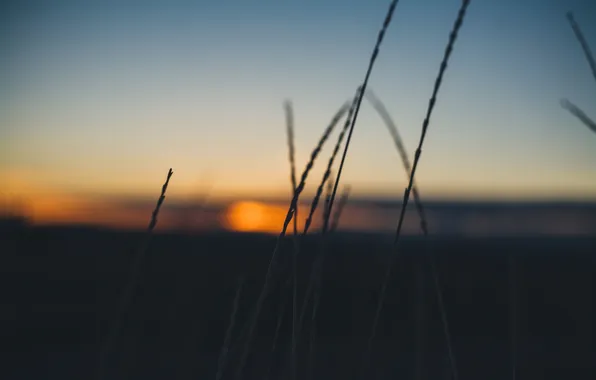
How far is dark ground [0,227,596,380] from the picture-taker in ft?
14.8

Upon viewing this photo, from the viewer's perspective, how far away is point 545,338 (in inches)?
224

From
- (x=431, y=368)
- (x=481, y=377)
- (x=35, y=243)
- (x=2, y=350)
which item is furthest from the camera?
(x=35, y=243)

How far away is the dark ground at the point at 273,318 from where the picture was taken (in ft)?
14.8

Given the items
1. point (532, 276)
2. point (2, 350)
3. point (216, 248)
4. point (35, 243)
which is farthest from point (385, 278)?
point (216, 248)

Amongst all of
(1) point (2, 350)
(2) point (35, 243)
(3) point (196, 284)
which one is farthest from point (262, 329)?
(2) point (35, 243)

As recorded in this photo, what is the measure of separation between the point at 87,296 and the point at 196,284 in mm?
1163

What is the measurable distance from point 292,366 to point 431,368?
13.0ft

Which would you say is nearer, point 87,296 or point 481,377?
point 481,377

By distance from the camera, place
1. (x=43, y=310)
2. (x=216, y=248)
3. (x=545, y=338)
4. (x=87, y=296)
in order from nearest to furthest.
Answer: (x=545, y=338)
(x=43, y=310)
(x=87, y=296)
(x=216, y=248)

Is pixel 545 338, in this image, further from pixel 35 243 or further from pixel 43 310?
pixel 35 243

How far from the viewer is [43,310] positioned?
6465 mm

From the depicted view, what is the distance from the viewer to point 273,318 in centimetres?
630

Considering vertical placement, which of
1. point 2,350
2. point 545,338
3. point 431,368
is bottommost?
point 2,350

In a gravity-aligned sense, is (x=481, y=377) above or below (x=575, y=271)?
below
